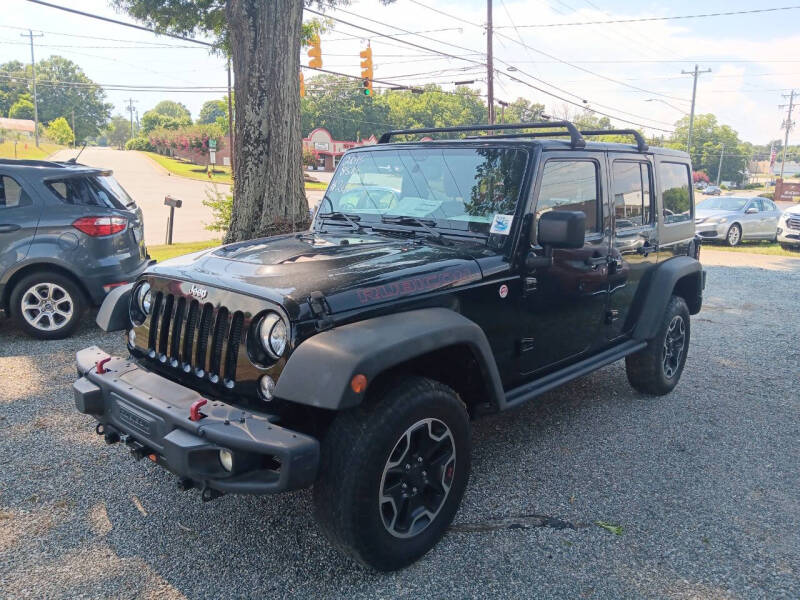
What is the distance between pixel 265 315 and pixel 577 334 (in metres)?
2.23

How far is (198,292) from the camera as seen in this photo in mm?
2949

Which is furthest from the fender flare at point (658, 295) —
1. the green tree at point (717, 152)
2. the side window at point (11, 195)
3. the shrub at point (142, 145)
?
the green tree at point (717, 152)

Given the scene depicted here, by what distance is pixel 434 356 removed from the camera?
3035 mm

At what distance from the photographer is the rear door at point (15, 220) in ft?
19.5

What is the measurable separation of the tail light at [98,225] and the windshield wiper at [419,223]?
3.63 m

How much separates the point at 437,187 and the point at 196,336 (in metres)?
1.74

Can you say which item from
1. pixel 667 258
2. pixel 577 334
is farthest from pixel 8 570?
pixel 667 258

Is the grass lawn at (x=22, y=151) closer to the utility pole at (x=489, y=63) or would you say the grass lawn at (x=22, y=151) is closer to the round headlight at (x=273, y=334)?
the utility pole at (x=489, y=63)

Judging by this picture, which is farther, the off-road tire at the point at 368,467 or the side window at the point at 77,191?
the side window at the point at 77,191

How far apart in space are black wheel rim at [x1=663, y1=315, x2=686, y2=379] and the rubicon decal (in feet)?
8.68

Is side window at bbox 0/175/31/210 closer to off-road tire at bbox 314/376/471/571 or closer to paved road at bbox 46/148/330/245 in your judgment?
paved road at bbox 46/148/330/245

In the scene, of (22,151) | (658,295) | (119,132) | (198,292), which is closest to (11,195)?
(198,292)

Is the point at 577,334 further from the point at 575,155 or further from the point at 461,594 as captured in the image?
the point at 461,594

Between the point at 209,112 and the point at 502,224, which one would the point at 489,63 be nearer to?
the point at 502,224
